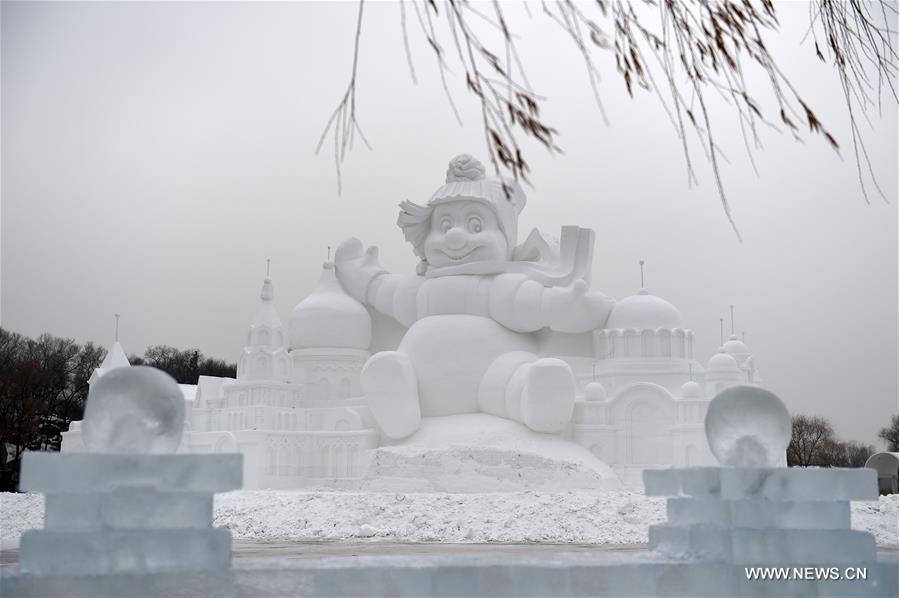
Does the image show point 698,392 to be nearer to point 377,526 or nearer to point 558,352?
point 558,352

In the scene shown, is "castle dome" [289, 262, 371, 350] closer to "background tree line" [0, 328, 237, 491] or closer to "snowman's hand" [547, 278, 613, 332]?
"snowman's hand" [547, 278, 613, 332]

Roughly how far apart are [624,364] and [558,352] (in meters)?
1.18

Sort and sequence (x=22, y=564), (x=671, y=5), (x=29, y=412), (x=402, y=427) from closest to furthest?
1. (x=671, y=5)
2. (x=22, y=564)
3. (x=402, y=427)
4. (x=29, y=412)

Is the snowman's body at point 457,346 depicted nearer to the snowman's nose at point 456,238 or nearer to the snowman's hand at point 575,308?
the snowman's nose at point 456,238

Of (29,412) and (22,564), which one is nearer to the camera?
(22,564)

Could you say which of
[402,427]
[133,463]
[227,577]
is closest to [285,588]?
[227,577]

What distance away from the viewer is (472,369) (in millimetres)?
15477

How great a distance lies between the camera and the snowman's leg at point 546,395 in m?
14.2

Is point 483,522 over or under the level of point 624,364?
under

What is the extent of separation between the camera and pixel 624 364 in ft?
55.3

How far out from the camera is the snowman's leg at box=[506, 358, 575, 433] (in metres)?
14.2

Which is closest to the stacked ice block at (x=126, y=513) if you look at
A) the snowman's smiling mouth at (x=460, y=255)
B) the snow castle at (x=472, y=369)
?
the snow castle at (x=472, y=369)

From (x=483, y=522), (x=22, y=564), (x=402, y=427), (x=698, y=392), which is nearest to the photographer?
(x=22, y=564)

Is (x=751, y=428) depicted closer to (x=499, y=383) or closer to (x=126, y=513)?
(x=126, y=513)
